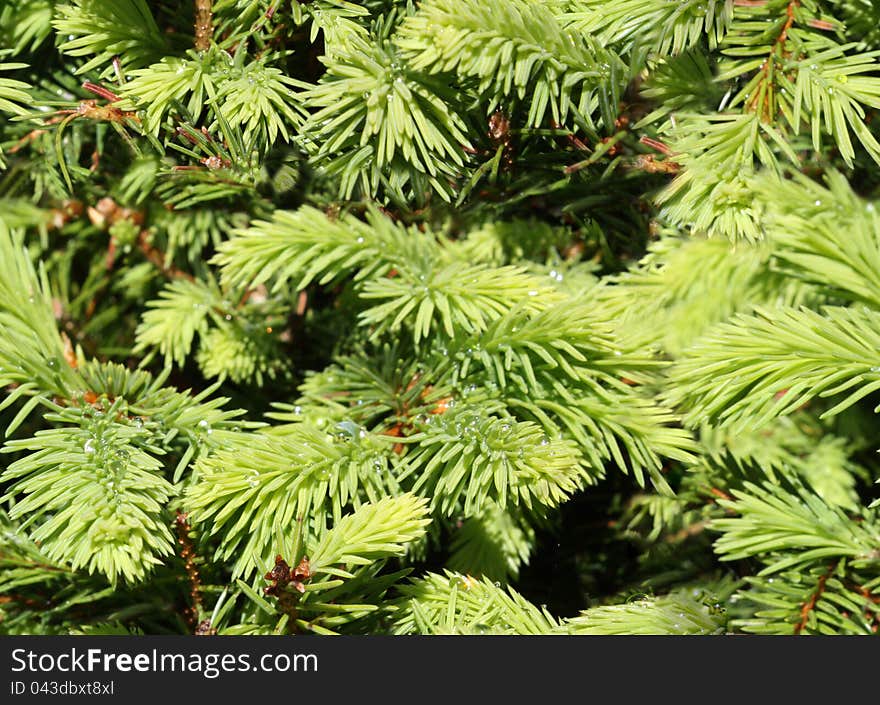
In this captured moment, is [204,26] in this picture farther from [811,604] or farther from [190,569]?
[811,604]

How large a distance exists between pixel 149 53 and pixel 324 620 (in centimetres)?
36

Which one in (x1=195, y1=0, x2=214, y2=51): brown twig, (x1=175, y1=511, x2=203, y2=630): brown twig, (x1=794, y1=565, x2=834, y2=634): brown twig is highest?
(x1=195, y1=0, x2=214, y2=51): brown twig

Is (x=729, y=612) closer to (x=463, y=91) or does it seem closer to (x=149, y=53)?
(x=463, y=91)

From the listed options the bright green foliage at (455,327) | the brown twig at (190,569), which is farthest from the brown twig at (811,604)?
the brown twig at (190,569)

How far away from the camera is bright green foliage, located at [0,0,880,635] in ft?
1.42

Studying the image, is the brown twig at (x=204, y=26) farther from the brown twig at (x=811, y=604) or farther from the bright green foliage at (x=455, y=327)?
the brown twig at (x=811, y=604)

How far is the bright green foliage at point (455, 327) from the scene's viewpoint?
0.43 meters

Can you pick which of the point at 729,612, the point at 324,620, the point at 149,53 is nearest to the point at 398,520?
the point at 324,620

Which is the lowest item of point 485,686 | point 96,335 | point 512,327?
point 485,686

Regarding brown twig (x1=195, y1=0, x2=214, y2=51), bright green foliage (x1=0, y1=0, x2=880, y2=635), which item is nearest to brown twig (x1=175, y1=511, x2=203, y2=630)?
bright green foliage (x1=0, y1=0, x2=880, y2=635)

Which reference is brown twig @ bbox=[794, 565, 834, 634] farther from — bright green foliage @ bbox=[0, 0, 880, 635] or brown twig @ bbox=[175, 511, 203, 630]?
brown twig @ bbox=[175, 511, 203, 630]

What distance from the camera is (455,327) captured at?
1.69 feet

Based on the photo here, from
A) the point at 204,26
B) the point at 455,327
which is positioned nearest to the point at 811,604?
the point at 455,327

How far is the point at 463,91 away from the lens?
458 millimetres
